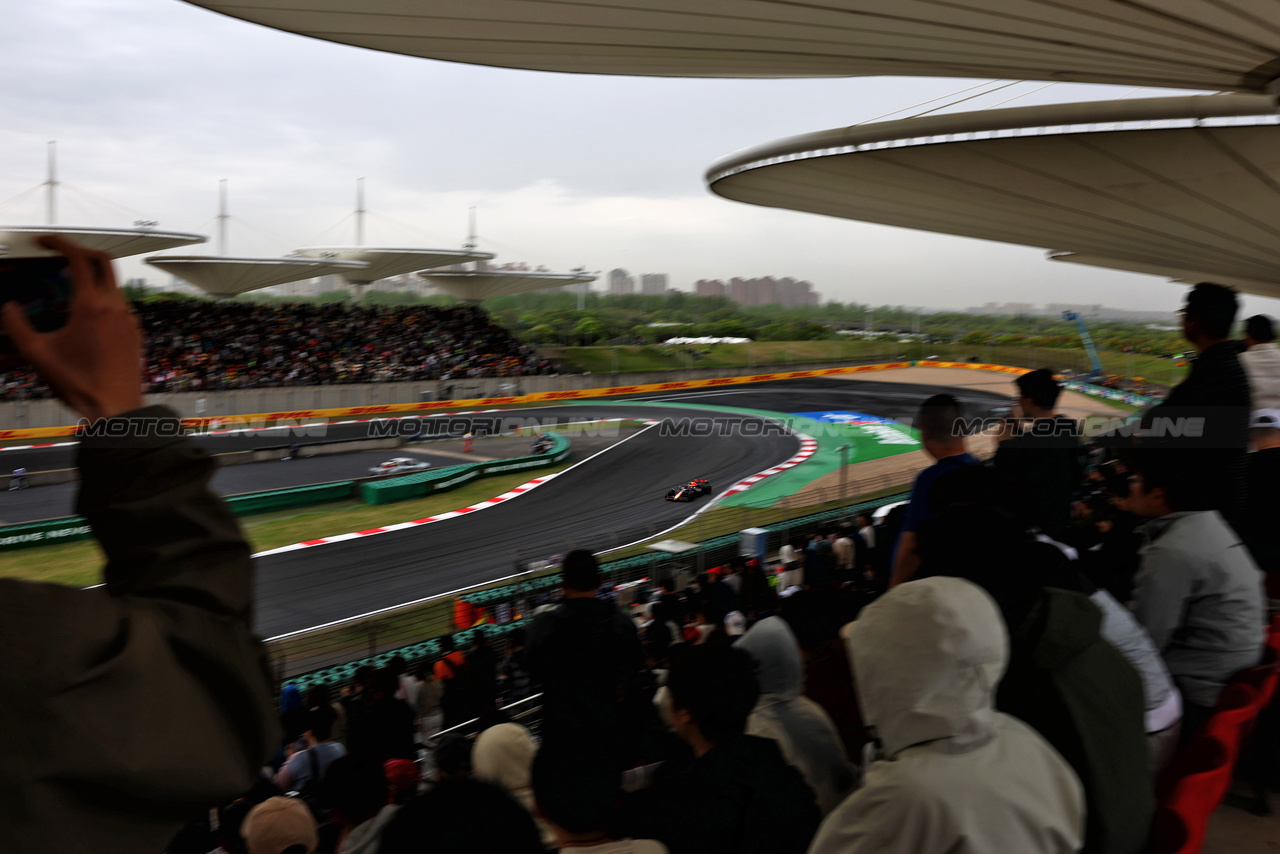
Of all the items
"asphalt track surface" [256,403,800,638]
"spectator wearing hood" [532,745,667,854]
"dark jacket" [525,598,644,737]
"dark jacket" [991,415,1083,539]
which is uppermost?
"dark jacket" [991,415,1083,539]

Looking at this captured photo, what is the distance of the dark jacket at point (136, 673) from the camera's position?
473mm

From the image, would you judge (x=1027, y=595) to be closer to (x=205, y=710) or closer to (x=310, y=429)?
(x=205, y=710)

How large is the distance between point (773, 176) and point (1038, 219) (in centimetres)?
245

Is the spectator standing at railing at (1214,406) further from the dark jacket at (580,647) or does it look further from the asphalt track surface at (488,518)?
the asphalt track surface at (488,518)

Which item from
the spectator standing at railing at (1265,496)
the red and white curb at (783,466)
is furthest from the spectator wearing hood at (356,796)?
the red and white curb at (783,466)

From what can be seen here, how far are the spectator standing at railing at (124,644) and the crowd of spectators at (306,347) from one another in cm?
2096

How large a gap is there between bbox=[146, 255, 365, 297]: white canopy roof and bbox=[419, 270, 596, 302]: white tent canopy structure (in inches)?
342

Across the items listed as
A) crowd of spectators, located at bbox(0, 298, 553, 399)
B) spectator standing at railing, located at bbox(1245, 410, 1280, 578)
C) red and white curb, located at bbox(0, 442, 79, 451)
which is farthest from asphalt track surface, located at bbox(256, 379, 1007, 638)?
crowd of spectators, located at bbox(0, 298, 553, 399)

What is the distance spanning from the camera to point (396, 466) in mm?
16031

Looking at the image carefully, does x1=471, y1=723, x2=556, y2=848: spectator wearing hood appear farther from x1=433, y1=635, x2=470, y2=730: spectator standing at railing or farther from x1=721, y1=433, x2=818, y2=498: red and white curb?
x1=721, y1=433, x2=818, y2=498: red and white curb

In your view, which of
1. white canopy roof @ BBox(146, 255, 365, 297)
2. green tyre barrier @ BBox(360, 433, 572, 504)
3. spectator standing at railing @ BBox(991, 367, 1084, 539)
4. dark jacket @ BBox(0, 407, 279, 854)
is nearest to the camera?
dark jacket @ BBox(0, 407, 279, 854)

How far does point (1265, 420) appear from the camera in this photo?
349 centimetres

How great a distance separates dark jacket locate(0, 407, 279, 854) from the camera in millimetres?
473

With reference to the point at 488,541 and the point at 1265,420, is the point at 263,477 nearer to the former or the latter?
the point at 488,541
